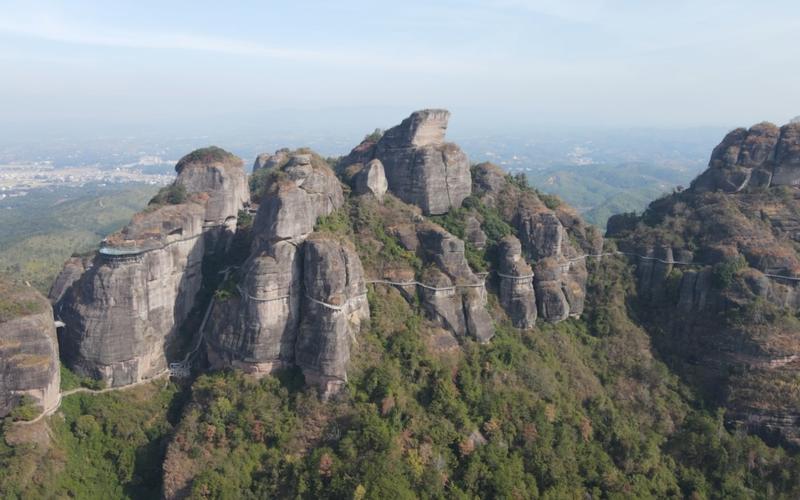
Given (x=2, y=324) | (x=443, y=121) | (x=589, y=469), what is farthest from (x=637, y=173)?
(x=2, y=324)

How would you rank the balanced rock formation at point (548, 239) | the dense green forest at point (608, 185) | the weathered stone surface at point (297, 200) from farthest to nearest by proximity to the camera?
the dense green forest at point (608, 185) < the balanced rock formation at point (548, 239) < the weathered stone surface at point (297, 200)

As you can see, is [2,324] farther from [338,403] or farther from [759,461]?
[759,461]

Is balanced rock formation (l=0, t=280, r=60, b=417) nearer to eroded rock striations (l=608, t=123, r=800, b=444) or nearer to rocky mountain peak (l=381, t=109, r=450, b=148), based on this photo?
rocky mountain peak (l=381, t=109, r=450, b=148)

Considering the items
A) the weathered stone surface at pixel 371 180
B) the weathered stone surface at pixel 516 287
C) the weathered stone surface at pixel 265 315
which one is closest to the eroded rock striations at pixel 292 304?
the weathered stone surface at pixel 265 315

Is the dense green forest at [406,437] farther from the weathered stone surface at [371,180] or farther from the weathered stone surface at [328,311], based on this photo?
the weathered stone surface at [371,180]

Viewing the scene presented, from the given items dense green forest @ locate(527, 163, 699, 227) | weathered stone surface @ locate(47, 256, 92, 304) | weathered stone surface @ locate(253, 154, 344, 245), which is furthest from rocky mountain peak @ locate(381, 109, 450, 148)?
dense green forest @ locate(527, 163, 699, 227)

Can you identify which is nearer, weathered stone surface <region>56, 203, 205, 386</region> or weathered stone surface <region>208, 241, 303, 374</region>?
weathered stone surface <region>208, 241, 303, 374</region>
